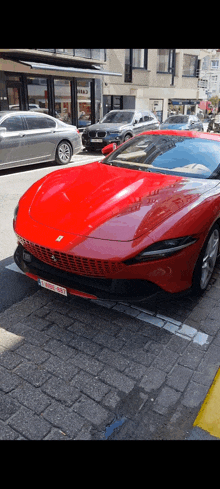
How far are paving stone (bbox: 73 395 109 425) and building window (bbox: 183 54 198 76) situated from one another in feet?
129

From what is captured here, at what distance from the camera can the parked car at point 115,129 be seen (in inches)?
564

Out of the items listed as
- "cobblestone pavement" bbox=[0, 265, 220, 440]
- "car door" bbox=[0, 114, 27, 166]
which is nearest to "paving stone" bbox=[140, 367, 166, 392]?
"cobblestone pavement" bbox=[0, 265, 220, 440]

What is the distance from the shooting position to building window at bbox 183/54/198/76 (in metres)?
37.1

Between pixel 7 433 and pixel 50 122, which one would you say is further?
pixel 50 122

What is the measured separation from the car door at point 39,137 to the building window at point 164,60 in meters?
24.8

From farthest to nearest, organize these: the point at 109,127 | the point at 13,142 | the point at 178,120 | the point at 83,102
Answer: the point at 83,102 < the point at 178,120 < the point at 109,127 < the point at 13,142

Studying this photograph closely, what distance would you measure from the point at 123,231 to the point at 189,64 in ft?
130

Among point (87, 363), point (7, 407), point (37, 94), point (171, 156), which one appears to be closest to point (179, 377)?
point (87, 363)

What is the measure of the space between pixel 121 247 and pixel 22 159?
779 cm

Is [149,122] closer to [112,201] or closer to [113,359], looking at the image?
[112,201]

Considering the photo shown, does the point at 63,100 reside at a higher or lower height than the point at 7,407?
higher

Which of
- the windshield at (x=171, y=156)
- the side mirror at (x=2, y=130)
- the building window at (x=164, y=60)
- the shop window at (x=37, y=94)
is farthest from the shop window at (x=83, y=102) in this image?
the windshield at (x=171, y=156)

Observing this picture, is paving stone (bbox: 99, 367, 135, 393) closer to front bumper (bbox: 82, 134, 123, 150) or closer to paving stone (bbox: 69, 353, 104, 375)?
paving stone (bbox: 69, 353, 104, 375)

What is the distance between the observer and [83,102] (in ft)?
74.0
